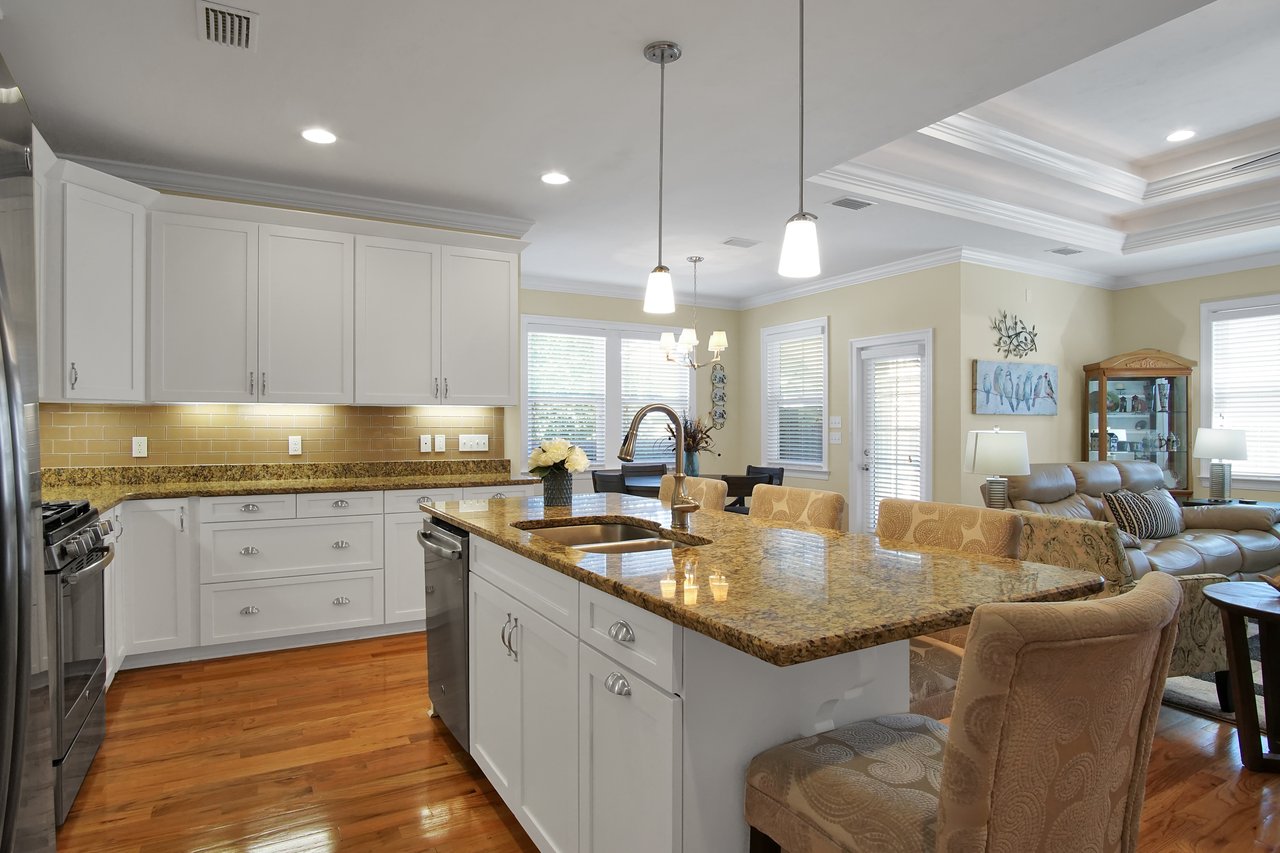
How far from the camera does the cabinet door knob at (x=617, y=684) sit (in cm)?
147

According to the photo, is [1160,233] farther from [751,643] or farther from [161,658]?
[161,658]

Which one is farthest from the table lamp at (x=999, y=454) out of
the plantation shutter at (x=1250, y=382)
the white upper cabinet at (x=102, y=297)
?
the white upper cabinet at (x=102, y=297)

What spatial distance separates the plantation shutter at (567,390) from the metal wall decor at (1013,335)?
142 inches

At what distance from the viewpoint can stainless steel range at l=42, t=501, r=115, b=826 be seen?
219 cm

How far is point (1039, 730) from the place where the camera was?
1043 mm

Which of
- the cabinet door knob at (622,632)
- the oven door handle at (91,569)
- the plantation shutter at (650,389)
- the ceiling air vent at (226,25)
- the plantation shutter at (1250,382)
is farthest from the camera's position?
the plantation shutter at (650,389)

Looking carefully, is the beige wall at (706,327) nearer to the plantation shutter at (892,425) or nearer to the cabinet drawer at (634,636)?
the plantation shutter at (892,425)

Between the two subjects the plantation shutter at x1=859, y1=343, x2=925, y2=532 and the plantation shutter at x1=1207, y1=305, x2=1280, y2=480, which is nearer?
the plantation shutter at x1=1207, y1=305, x2=1280, y2=480

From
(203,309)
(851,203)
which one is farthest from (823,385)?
(203,309)

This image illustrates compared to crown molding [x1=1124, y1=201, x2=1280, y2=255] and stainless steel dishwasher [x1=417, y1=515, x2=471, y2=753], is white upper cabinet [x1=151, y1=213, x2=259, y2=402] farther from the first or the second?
crown molding [x1=1124, y1=201, x2=1280, y2=255]

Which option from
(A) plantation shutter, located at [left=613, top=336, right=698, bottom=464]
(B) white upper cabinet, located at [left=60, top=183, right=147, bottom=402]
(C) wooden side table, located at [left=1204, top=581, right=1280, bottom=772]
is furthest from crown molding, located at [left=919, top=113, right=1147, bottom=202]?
(B) white upper cabinet, located at [left=60, top=183, right=147, bottom=402]

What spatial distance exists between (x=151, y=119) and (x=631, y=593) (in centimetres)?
340

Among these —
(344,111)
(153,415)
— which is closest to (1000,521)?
(344,111)

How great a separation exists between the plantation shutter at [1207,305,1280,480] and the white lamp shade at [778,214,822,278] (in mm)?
5723
